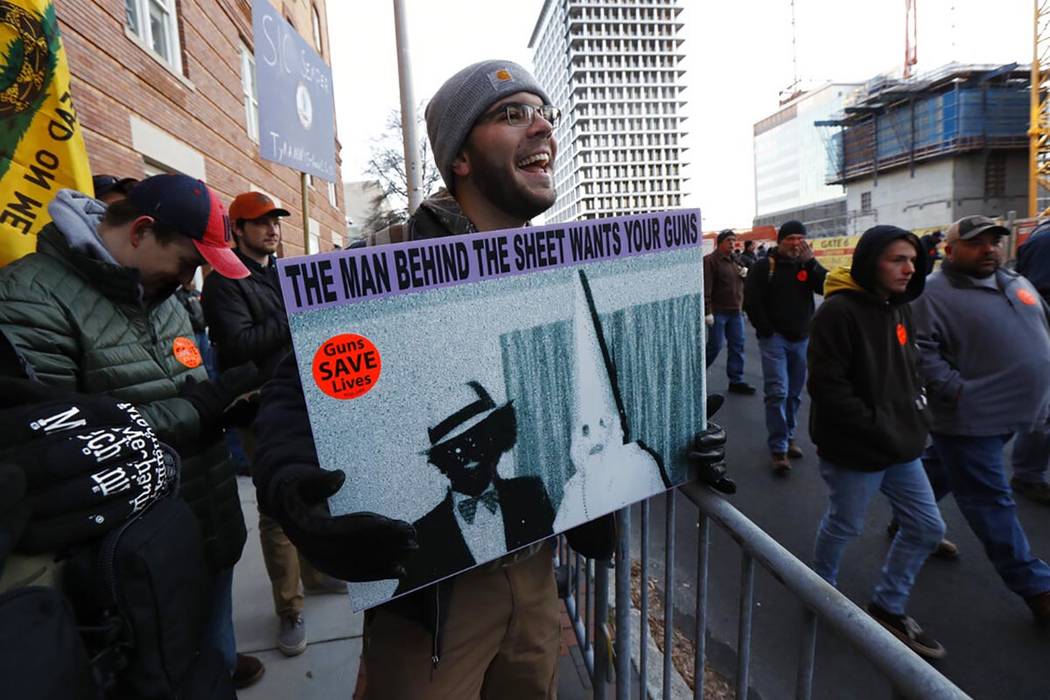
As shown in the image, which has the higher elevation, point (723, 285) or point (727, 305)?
point (723, 285)

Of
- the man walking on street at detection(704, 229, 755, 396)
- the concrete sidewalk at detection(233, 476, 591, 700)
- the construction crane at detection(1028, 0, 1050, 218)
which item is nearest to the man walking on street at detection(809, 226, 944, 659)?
the concrete sidewalk at detection(233, 476, 591, 700)

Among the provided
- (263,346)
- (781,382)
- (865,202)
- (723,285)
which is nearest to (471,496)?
(263,346)

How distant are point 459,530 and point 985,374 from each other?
332 cm

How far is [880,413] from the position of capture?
2719mm

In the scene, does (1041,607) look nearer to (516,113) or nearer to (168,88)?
(516,113)

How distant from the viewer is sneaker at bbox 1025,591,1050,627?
274cm

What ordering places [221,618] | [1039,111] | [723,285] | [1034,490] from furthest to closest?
[1039,111], [723,285], [1034,490], [221,618]

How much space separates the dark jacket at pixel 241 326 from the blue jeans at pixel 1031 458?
5076mm

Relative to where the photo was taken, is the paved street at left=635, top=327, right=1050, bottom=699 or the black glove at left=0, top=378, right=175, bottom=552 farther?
the paved street at left=635, top=327, right=1050, bottom=699

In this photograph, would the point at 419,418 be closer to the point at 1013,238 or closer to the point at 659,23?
the point at 1013,238

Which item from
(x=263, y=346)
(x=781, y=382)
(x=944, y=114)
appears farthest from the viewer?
(x=944, y=114)

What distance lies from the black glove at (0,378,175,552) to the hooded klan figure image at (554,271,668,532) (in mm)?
942

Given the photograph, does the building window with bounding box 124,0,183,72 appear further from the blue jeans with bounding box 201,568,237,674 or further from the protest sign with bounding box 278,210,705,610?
the protest sign with bounding box 278,210,705,610

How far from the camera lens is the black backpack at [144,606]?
1.14 meters
